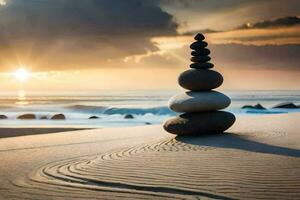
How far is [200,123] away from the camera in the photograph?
11.2 meters

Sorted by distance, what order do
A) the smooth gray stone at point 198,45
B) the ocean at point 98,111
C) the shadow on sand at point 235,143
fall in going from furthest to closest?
the ocean at point 98,111
the smooth gray stone at point 198,45
the shadow on sand at point 235,143

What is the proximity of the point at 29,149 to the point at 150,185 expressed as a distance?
20.7 feet

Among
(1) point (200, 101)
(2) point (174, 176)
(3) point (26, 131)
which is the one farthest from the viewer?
(3) point (26, 131)

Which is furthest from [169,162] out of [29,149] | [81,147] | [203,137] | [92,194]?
[29,149]

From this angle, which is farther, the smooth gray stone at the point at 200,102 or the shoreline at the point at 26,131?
the shoreline at the point at 26,131

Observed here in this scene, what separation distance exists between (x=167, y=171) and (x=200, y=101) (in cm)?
426

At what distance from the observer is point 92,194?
589 cm

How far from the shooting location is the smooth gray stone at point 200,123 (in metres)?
11.2

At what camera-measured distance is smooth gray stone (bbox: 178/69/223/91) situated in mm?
11406

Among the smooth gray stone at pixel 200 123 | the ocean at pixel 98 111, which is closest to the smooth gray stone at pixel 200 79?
the smooth gray stone at pixel 200 123

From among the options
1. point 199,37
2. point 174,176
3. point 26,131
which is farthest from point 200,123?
point 26,131

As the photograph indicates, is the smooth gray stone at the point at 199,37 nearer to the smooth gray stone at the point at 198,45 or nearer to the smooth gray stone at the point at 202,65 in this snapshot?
the smooth gray stone at the point at 198,45

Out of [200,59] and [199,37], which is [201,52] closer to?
[200,59]

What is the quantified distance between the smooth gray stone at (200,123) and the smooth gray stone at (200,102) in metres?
0.18
